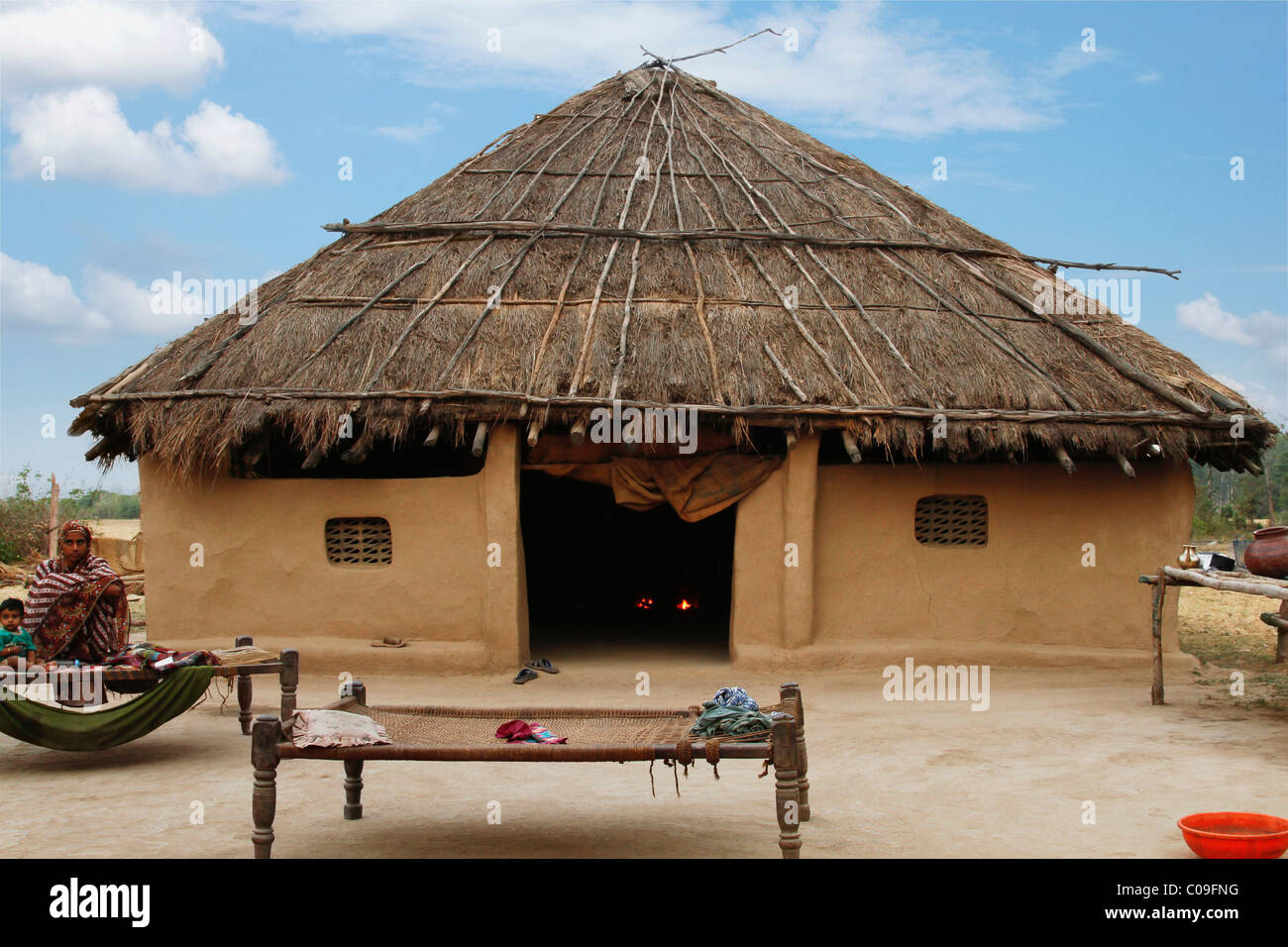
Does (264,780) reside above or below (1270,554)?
below

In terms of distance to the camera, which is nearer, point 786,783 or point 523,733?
point 786,783

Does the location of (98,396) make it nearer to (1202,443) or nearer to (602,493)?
(602,493)

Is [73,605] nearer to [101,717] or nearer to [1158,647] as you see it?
[101,717]

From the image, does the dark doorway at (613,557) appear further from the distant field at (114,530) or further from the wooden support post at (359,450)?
the distant field at (114,530)

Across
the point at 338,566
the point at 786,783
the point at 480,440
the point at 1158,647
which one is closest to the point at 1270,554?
the point at 1158,647

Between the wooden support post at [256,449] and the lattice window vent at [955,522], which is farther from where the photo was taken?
the lattice window vent at [955,522]

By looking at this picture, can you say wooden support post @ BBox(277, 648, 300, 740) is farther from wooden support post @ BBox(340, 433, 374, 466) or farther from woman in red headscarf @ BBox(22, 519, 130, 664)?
wooden support post @ BBox(340, 433, 374, 466)

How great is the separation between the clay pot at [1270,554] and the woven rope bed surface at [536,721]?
15.8 feet

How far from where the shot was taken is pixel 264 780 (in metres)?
5.36

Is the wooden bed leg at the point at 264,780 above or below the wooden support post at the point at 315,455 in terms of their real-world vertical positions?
below

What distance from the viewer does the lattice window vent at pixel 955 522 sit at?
11.6 meters

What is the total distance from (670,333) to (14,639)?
19.7 ft

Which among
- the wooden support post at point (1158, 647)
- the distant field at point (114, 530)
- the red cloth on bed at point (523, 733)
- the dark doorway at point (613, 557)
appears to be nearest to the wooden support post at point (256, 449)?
the dark doorway at point (613, 557)
